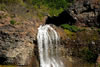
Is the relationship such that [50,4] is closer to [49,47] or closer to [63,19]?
[63,19]

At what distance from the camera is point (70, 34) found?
33.0 metres

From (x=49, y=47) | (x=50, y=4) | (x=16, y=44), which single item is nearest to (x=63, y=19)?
(x=49, y=47)

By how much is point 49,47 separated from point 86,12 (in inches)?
586

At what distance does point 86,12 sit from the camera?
40.4 meters

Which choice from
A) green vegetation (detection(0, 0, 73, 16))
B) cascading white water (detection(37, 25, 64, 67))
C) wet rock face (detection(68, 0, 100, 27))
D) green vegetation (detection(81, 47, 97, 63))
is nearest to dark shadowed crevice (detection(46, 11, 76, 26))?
wet rock face (detection(68, 0, 100, 27))

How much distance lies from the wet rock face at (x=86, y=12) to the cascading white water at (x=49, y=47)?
32.8ft

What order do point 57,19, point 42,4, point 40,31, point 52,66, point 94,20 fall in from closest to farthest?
point 52,66 → point 40,31 → point 94,20 → point 57,19 → point 42,4

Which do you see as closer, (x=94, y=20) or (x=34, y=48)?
(x=34, y=48)

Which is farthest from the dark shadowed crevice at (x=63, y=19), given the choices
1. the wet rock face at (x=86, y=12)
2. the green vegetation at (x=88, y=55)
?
the green vegetation at (x=88, y=55)

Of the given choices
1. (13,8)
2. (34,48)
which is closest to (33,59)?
(34,48)

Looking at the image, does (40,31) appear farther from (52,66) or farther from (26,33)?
(52,66)

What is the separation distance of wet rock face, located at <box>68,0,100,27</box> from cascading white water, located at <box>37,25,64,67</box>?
9.98 m

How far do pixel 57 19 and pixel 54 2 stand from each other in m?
21.5

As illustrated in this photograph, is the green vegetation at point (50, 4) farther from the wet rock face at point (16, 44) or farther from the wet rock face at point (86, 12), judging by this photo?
the wet rock face at point (16, 44)
